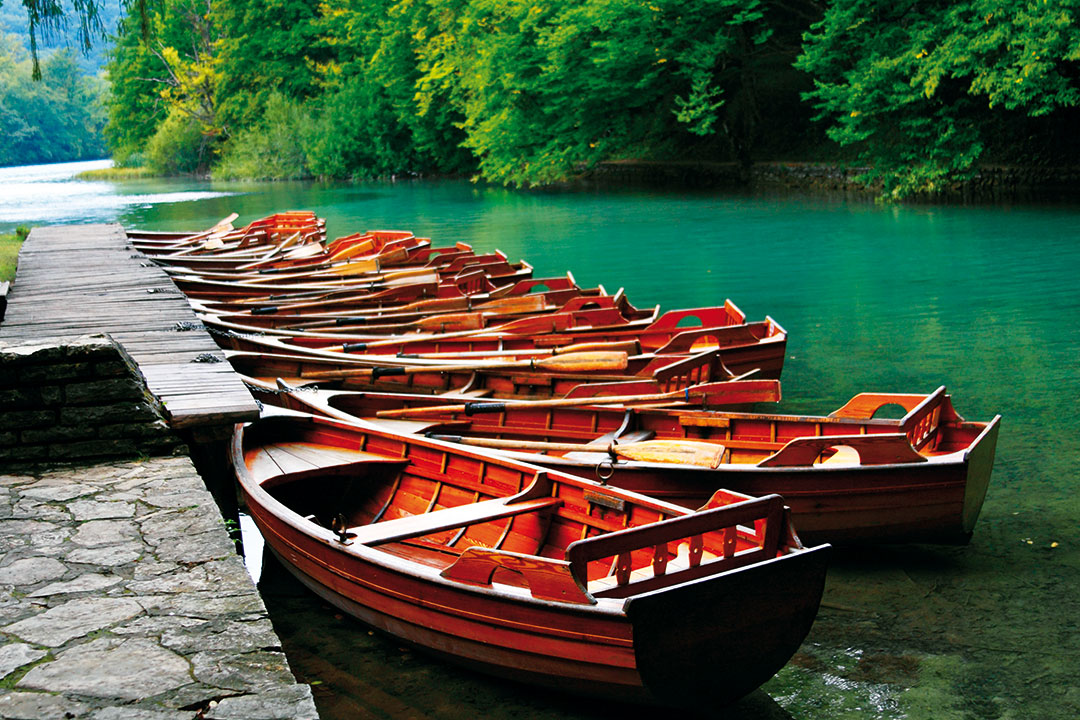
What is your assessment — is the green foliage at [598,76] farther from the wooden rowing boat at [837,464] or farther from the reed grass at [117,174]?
the reed grass at [117,174]

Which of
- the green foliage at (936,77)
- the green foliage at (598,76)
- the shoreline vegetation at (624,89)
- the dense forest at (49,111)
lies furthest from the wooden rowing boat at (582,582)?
the dense forest at (49,111)

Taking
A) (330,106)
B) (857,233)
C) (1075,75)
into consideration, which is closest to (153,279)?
(857,233)

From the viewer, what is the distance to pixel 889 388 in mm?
10445

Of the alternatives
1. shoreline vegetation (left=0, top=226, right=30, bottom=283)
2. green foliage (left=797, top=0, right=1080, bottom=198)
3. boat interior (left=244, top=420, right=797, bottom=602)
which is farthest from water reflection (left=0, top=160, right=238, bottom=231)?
boat interior (left=244, top=420, right=797, bottom=602)

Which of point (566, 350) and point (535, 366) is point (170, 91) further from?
point (535, 366)

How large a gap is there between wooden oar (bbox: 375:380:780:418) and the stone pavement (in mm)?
2782

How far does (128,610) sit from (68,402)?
1.73 metres

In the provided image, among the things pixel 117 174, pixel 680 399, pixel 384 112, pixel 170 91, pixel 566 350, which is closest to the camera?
pixel 680 399

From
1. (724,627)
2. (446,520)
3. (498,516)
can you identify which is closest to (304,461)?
(446,520)

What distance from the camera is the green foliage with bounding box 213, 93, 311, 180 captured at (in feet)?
174

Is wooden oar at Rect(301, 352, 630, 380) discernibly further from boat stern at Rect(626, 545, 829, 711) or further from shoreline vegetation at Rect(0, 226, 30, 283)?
shoreline vegetation at Rect(0, 226, 30, 283)

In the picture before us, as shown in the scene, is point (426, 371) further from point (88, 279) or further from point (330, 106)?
point (330, 106)

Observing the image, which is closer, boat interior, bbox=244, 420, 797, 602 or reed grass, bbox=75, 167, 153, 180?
boat interior, bbox=244, 420, 797, 602

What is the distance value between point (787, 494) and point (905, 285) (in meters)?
11.4
